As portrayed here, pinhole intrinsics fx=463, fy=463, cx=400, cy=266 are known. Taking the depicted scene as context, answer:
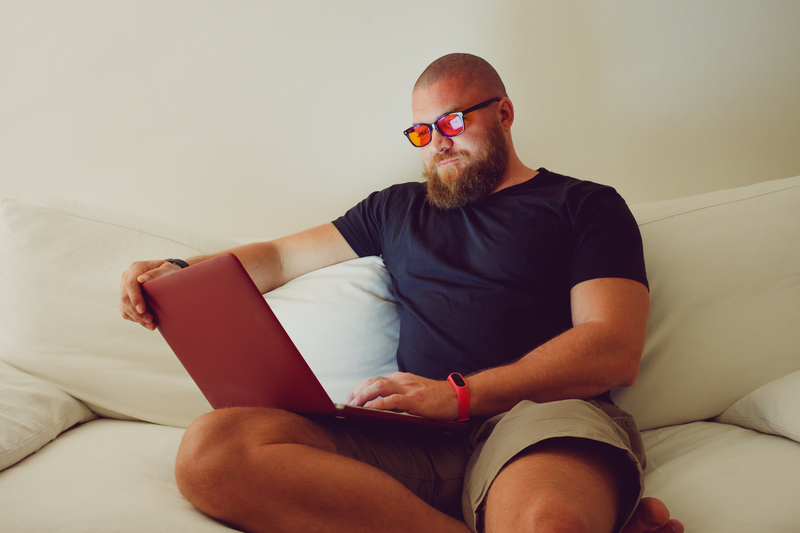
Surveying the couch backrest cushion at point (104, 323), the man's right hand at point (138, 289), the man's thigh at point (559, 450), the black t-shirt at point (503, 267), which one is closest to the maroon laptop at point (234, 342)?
the man's right hand at point (138, 289)

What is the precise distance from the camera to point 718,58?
152cm

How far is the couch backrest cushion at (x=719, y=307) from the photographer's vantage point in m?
1.08

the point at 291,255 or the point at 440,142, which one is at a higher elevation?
the point at 440,142

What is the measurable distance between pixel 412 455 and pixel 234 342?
0.37 metres

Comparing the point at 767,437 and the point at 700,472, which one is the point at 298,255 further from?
the point at 767,437

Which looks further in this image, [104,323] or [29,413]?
[104,323]

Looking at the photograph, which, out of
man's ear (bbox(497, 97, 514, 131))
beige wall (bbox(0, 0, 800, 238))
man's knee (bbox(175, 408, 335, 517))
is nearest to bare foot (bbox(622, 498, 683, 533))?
man's knee (bbox(175, 408, 335, 517))

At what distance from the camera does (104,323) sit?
44.1 inches

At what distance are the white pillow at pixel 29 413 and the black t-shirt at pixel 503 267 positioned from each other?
765 mm

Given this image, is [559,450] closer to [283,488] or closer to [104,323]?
[283,488]

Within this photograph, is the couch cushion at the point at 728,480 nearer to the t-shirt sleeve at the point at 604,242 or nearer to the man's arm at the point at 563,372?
Answer: the man's arm at the point at 563,372

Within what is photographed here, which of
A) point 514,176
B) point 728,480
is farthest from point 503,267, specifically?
point 728,480

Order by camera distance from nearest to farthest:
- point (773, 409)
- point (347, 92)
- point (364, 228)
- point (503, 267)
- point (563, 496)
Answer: point (563, 496) → point (773, 409) → point (503, 267) → point (364, 228) → point (347, 92)

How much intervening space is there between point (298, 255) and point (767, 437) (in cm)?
116
